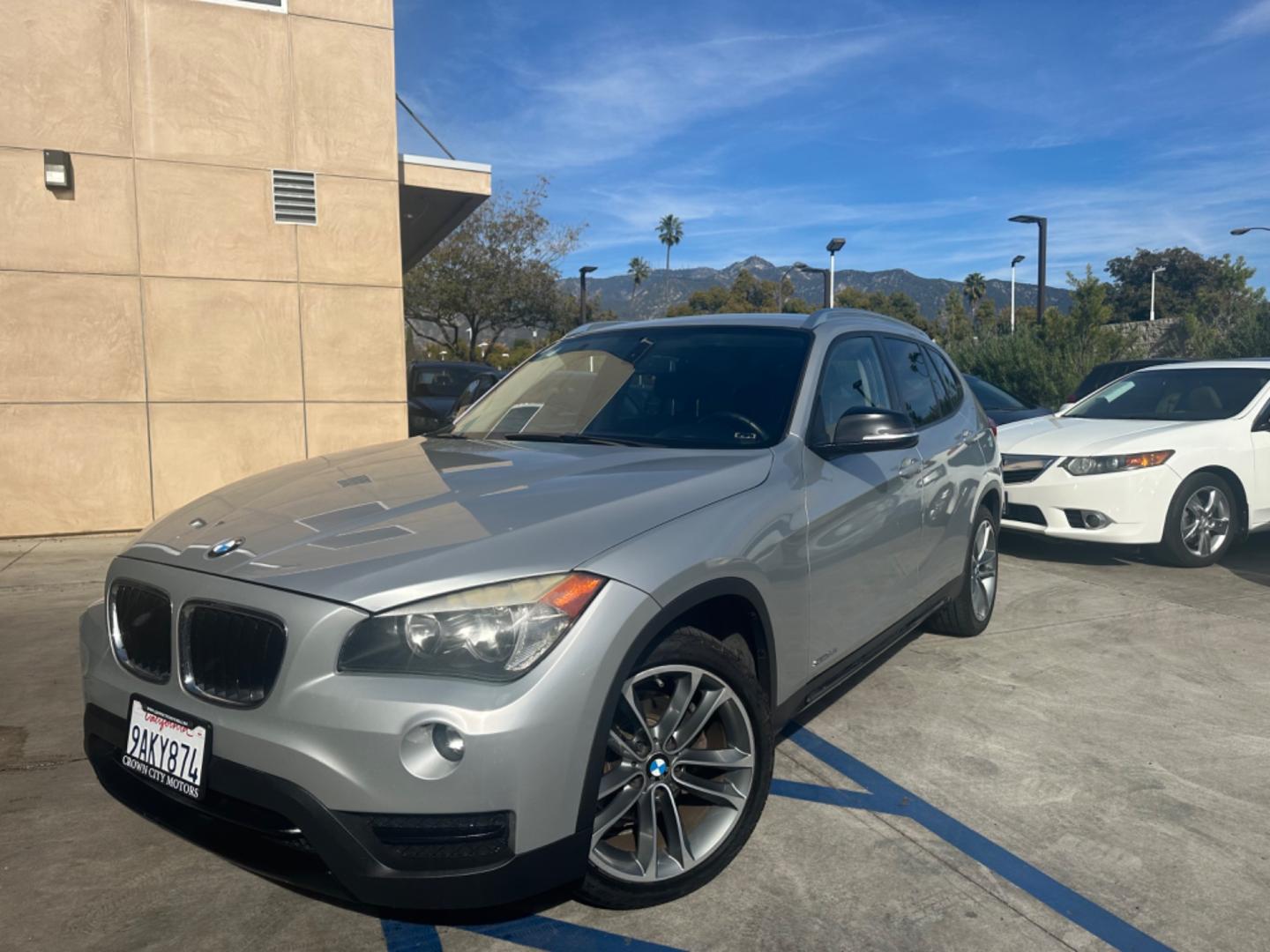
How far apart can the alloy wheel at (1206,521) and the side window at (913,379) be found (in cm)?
343

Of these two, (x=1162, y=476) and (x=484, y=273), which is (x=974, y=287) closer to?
(x=484, y=273)

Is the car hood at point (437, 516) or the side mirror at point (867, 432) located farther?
the side mirror at point (867, 432)

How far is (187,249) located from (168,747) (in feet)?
26.0

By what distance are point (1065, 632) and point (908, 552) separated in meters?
2.07

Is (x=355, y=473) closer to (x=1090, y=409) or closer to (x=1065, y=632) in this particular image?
(x=1065, y=632)

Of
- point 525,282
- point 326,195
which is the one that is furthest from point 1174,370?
point 525,282

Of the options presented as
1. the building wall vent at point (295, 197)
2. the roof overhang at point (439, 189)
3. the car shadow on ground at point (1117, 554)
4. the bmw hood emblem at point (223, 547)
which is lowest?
the car shadow on ground at point (1117, 554)

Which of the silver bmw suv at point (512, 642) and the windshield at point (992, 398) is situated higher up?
the windshield at point (992, 398)

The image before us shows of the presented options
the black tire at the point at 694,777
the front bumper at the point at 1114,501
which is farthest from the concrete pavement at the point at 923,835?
the front bumper at the point at 1114,501

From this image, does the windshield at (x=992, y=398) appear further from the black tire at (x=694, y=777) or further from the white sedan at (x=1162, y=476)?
the black tire at (x=694, y=777)

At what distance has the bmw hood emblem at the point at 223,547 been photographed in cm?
261

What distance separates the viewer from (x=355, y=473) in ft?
11.1

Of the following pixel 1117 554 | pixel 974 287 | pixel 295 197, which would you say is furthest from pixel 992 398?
pixel 974 287

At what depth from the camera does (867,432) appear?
134 inches
